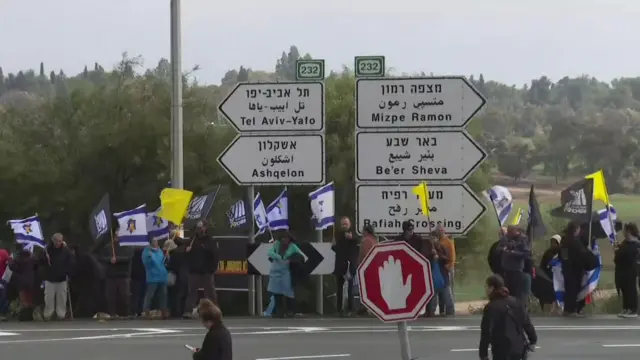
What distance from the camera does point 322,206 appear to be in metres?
24.0

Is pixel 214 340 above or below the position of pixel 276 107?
below

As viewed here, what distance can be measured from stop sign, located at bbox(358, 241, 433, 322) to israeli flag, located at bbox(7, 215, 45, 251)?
14.8 m

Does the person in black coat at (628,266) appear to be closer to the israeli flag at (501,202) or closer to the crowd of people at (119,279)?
the israeli flag at (501,202)

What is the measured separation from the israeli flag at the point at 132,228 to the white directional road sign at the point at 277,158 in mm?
1993

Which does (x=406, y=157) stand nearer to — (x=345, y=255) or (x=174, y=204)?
(x=345, y=255)

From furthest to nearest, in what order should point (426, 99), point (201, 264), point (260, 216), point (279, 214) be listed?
1. point (260, 216)
2. point (279, 214)
3. point (426, 99)
4. point (201, 264)

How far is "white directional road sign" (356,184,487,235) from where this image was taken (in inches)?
922

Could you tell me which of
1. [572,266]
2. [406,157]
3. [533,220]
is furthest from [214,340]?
[533,220]

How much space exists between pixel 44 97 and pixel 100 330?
18258 mm

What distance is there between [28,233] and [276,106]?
576 cm

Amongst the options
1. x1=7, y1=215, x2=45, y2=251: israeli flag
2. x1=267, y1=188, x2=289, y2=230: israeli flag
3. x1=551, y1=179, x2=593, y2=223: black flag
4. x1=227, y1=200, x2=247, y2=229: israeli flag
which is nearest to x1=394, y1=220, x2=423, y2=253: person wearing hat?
x1=551, y1=179, x2=593, y2=223: black flag

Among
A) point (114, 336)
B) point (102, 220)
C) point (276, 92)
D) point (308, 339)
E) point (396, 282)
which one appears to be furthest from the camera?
point (276, 92)

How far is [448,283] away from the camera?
21.9 m

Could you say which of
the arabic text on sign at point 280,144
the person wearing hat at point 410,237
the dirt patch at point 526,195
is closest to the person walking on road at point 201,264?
the arabic text on sign at point 280,144
